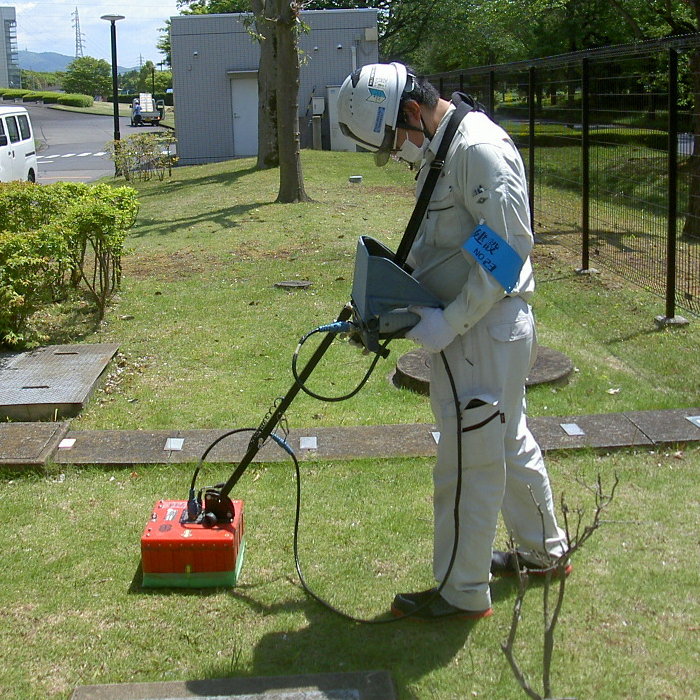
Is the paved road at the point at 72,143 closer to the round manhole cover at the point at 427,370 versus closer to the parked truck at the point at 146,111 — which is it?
the parked truck at the point at 146,111

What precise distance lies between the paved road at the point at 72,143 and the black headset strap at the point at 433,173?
77.6ft

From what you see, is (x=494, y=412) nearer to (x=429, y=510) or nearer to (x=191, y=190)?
(x=429, y=510)

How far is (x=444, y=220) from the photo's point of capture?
11.0 ft

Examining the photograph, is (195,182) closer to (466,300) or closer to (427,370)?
(427,370)

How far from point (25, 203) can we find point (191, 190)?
11.3 meters

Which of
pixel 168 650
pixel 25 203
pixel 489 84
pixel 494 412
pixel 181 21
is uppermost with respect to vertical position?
pixel 181 21

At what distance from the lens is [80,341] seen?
7.88 metres

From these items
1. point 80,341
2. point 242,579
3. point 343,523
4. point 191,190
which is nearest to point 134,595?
point 242,579

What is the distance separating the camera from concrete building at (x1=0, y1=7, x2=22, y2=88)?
12738cm

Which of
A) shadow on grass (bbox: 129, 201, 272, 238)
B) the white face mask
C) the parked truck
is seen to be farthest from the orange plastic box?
the parked truck

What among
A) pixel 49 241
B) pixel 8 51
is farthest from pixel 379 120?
pixel 8 51

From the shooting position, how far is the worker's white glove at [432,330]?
3.26 metres

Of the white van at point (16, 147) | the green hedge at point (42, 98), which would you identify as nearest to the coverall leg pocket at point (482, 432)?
the white van at point (16, 147)

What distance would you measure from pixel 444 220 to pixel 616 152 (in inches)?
317
